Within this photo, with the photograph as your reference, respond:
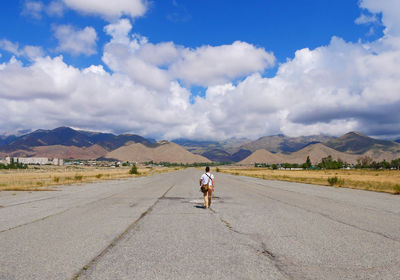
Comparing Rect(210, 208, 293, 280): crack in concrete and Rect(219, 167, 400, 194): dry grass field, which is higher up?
Rect(210, 208, 293, 280): crack in concrete

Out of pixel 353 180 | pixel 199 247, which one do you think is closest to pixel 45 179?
pixel 353 180

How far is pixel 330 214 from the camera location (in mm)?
12141

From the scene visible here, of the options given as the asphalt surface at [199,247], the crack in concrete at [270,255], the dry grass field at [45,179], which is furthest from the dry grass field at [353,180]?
the dry grass field at [45,179]

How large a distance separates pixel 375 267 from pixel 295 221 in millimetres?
4883

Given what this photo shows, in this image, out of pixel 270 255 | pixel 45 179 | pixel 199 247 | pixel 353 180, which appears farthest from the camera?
pixel 45 179

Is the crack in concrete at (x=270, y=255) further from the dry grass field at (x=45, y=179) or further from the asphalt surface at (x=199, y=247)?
the dry grass field at (x=45, y=179)

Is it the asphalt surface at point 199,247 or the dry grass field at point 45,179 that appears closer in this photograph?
the asphalt surface at point 199,247

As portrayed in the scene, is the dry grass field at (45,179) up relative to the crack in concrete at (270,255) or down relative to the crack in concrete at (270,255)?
down

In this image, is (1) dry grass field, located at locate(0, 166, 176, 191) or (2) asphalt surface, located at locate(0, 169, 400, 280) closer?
(2) asphalt surface, located at locate(0, 169, 400, 280)

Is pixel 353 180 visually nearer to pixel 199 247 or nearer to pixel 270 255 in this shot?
pixel 270 255

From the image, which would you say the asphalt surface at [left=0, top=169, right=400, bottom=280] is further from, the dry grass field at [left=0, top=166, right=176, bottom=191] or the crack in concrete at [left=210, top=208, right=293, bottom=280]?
the dry grass field at [left=0, top=166, right=176, bottom=191]

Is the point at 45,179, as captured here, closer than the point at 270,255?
No

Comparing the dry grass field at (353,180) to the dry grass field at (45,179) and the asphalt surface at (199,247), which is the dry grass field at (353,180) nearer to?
the asphalt surface at (199,247)

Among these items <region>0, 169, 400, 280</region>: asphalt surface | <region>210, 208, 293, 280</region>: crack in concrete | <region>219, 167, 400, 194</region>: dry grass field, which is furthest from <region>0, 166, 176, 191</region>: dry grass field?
<region>219, 167, 400, 194</region>: dry grass field
